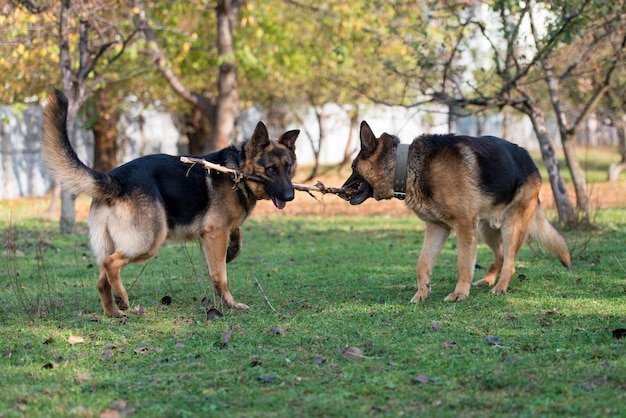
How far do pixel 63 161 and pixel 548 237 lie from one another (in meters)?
4.94

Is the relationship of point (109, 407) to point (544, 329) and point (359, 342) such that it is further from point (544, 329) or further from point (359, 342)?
point (544, 329)

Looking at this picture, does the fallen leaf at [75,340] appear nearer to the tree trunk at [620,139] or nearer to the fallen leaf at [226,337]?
the fallen leaf at [226,337]

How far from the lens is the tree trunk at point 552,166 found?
11961mm

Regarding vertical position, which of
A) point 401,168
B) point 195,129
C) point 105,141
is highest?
point 195,129

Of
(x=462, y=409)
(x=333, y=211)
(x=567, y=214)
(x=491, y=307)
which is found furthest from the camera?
(x=333, y=211)

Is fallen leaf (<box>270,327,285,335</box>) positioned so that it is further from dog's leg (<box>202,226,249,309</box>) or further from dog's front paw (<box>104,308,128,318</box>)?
dog's front paw (<box>104,308,128,318</box>)

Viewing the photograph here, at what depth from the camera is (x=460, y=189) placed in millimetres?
7199

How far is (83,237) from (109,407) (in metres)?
9.75

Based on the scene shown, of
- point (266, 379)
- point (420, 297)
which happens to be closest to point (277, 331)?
point (266, 379)

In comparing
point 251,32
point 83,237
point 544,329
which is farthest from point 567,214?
point 251,32

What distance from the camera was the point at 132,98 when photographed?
87.6 ft

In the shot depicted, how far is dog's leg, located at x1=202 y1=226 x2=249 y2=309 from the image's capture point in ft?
23.2

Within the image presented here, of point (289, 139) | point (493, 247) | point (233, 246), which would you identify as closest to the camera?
point (289, 139)

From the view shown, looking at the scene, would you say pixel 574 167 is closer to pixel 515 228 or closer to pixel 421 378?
pixel 515 228
